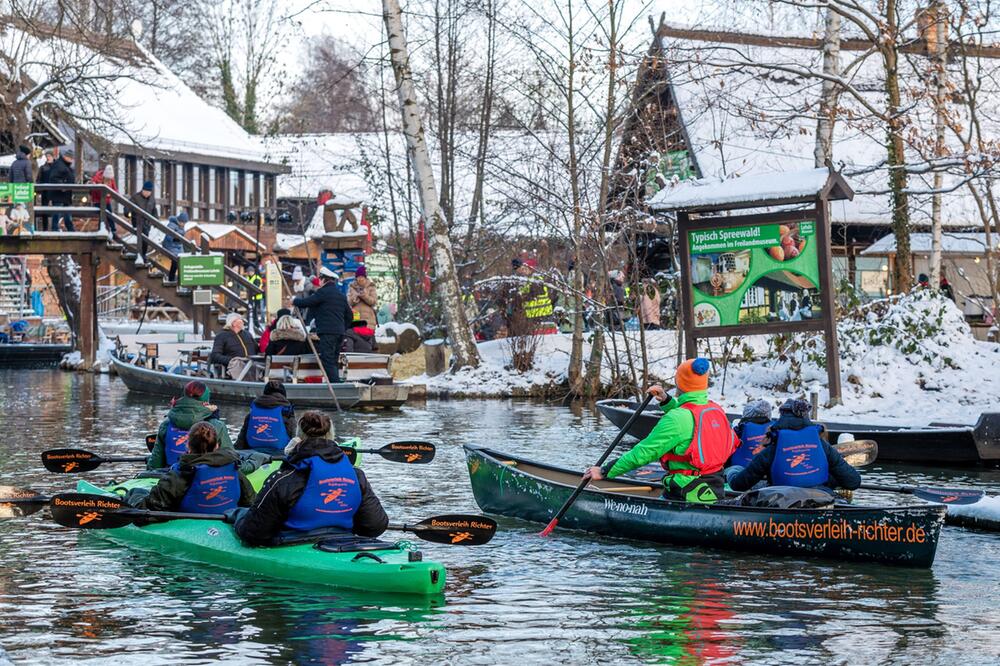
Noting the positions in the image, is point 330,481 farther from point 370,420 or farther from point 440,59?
point 440,59

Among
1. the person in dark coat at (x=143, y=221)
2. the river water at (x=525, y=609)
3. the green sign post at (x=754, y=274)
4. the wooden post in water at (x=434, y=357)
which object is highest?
the person in dark coat at (x=143, y=221)

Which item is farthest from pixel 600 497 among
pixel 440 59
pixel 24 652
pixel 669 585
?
pixel 440 59

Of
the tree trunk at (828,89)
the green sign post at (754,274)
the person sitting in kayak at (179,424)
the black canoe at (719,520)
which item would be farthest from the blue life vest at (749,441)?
the tree trunk at (828,89)

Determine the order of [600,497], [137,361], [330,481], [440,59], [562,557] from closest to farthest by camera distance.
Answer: [330,481] → [562,557] → [600,497] → [137,361] → [440,59]

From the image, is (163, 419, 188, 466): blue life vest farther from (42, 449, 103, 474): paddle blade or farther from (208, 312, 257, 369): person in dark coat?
(208, 312, 257, 369): person in dark coat

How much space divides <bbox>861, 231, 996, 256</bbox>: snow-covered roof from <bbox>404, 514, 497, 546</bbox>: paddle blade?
23337mm

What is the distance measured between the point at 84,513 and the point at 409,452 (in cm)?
437

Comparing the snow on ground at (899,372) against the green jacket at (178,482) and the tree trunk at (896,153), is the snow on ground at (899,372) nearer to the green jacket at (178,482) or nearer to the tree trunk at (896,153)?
the tree trunk at (896,153)

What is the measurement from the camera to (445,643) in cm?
821

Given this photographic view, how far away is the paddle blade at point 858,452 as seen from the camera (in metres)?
13.1

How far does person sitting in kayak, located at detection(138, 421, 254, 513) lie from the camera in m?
10.9

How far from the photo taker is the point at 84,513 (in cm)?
1052

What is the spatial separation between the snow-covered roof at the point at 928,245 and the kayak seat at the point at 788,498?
2192 centimetres

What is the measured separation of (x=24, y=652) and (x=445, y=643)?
2.28 m
